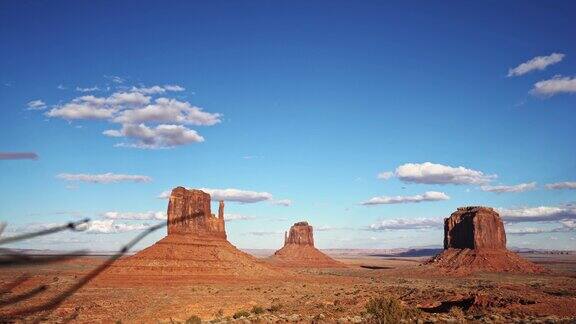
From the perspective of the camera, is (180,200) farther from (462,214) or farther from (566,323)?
(462,214)

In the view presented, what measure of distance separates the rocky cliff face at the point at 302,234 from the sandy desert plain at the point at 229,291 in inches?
2678

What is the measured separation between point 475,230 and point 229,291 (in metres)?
84.6

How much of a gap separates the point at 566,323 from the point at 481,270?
80.3 m

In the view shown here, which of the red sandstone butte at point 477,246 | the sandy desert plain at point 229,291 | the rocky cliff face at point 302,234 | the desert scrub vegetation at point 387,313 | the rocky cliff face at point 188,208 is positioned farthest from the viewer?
the rocky cliff face at point 302,234

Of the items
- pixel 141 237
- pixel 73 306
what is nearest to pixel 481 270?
pixel 73 306

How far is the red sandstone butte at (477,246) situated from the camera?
104 m

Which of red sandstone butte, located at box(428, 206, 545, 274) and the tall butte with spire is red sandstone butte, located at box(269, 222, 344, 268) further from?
the tall butte with spire

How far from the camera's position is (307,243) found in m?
174

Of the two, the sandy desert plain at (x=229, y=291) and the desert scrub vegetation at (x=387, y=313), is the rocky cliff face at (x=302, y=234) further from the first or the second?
the desert scrub vegetation at (x=387, y=313)

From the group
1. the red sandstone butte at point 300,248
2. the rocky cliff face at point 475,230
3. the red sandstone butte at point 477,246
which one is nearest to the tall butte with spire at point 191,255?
the red sandstone butte at point 477,246

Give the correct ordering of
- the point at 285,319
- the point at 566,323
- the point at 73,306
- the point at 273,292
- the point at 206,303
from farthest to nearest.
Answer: the point at 273,292, the point at 206,303, the point at 73,306, the point at 285,319, the point at 566,323

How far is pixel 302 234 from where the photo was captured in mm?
175250

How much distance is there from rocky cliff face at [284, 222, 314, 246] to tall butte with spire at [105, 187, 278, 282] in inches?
3196

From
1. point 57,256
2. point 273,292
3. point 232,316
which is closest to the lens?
point 57,256
